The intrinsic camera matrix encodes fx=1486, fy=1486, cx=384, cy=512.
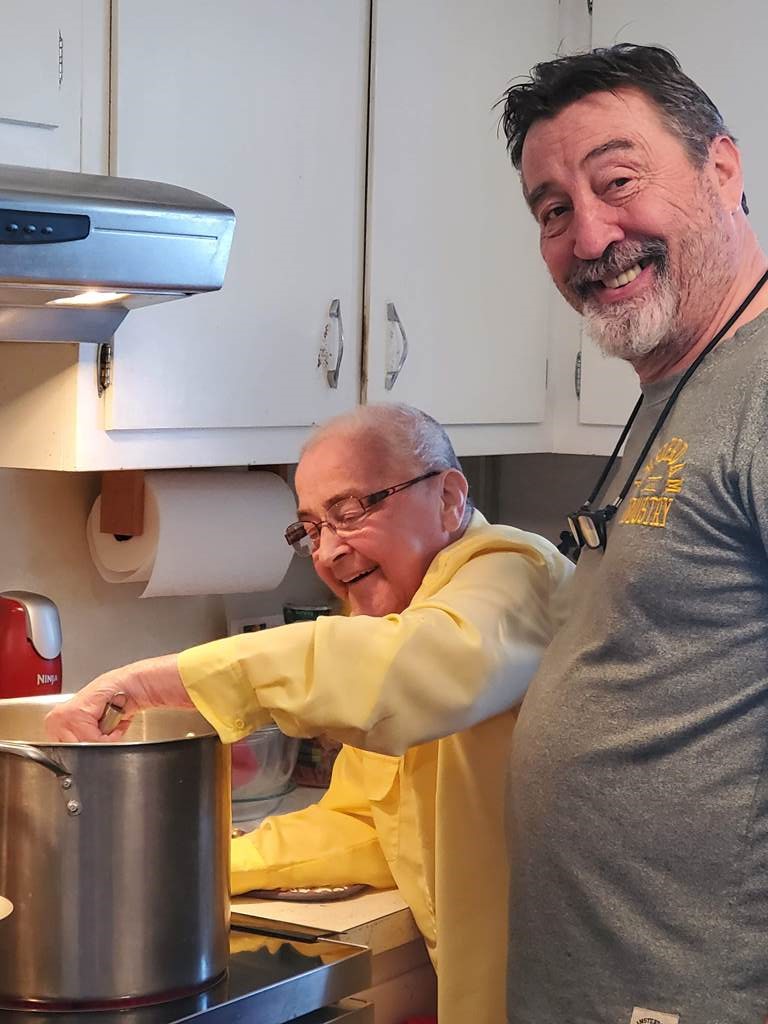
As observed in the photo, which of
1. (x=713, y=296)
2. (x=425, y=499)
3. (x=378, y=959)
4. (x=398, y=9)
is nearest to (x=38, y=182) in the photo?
(x=425, y=499)

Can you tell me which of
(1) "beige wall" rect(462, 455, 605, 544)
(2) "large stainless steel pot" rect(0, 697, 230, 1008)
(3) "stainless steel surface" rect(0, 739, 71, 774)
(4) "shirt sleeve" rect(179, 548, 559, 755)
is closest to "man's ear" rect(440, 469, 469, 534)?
(4) "shirt sleeve" rect(179, 548, 559, 755)

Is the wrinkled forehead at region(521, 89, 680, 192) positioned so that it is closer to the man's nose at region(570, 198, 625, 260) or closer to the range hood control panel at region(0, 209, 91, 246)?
the man's nose at region(570, 198, 625, 260)

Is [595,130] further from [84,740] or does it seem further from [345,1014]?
[345,1014]

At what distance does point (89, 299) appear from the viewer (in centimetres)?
165

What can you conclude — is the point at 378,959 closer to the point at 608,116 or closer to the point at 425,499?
the point at 425,499

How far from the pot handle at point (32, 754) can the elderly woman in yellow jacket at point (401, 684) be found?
9 centimetres

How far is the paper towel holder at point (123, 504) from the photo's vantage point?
6.70ft

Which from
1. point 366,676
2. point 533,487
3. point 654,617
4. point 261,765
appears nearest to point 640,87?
point 654,617

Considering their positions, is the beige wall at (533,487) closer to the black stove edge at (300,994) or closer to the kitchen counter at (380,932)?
the kitchen counter at (380,932)


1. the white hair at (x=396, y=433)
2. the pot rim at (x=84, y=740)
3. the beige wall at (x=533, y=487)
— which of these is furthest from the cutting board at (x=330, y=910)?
the beige wall at (x=533, y=487)

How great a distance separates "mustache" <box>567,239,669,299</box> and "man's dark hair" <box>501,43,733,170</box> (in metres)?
0.09

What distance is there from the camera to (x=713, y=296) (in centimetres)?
131

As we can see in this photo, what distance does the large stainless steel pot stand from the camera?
128 centimetres

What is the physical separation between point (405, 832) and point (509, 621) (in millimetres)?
352
